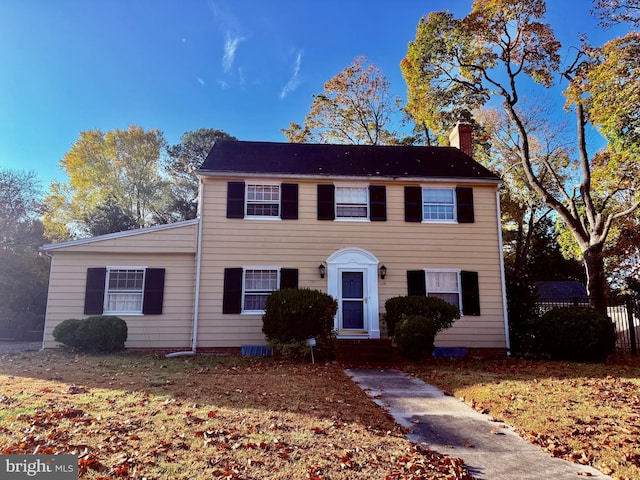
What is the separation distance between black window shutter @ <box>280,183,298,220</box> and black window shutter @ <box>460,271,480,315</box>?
5563 millimetres

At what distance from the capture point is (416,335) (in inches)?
416

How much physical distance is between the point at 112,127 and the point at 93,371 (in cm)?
2473

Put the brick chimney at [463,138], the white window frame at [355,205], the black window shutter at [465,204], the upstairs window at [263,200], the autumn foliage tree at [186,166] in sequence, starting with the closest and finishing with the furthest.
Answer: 1. the upstairs window at [263,200]
2. the white window frame at [355,205]
3. the black window shutter at [465,204]
4. the brick chimney at [463,138]
5. the autumn foliage tree at [186,166]

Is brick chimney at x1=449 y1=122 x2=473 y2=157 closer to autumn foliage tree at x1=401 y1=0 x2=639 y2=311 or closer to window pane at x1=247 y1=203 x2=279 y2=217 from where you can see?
autumn foliage tree at x1=401 y1=0 x2=639 y2=311

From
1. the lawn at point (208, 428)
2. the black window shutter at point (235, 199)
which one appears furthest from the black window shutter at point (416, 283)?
the black window shutter at point (235, 199)

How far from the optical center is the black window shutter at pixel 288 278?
12297mm

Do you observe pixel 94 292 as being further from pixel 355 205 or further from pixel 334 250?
pixel 355 205

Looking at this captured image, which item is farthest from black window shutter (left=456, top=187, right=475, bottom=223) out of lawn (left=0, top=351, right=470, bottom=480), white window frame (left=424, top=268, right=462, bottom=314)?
lawn (left=0, top=351, right=470, bottom=480)

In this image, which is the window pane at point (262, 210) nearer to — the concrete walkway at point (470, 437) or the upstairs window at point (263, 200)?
the upstairs window at point (263, 200)

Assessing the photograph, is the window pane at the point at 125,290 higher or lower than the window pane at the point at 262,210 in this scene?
lower

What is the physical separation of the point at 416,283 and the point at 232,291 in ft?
18.2

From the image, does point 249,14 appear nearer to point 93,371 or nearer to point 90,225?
point 93,371

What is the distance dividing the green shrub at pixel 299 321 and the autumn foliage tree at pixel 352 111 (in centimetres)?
1657

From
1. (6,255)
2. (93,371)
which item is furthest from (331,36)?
(6,255)
